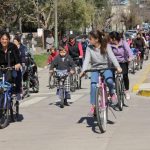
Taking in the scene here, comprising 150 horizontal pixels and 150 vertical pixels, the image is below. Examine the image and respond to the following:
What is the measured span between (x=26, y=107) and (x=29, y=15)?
1793 inches

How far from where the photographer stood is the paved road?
871 cm

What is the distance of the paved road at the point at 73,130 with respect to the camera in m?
8.71

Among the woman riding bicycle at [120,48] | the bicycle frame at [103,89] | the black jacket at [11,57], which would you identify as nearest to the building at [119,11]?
the woman riding bicycle at [120,48]

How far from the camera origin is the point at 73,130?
398 inches

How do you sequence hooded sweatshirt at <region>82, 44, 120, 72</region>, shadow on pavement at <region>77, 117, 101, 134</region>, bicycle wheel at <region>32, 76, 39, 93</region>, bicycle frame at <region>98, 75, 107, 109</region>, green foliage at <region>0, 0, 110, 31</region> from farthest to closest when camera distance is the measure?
green foliage at <region>0, 0, 110, 31</region> → bicycle wheel at <region>32, 76, 39, 93</region> → hooded sweatshirt at <region>82, 44, 120, 72</region> → shadow on pavement at <region>77, 117, 101, 134</region> → bicycle frame at <region>98, 75, 107, 109</region>

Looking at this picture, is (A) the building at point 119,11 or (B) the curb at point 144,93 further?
(A) the building at point 119,11

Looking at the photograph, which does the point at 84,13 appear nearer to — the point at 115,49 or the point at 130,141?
the point at 115,49

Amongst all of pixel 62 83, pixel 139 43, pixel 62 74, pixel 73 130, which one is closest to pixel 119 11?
pixel 139 43

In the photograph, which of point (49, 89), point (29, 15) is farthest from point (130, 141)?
point (29, 15)

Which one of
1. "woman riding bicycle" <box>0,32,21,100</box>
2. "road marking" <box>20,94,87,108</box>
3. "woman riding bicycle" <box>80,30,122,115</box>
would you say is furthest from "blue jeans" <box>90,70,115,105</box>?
"road marking" <box>20,94,87,108</box>

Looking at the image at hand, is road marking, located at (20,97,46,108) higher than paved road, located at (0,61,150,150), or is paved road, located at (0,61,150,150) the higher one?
paved road, located at (0,61,150,150)

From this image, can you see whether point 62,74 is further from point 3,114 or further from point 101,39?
point 101,39

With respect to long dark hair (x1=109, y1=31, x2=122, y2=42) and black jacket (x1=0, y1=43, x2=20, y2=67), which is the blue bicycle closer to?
black jacket (x1=0, y1=43, x2=20, y2=67)

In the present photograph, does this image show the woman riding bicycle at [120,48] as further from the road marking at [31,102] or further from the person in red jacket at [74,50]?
the person in red jacket at [74,50]
